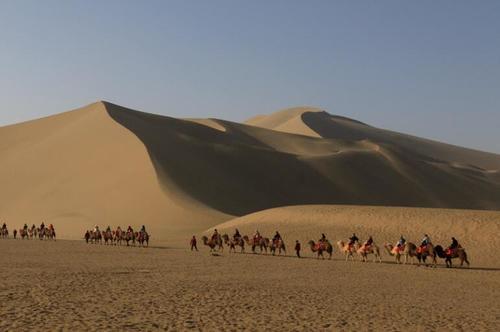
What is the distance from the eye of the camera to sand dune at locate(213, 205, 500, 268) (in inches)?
1280

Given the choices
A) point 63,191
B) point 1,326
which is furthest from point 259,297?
point 63,191

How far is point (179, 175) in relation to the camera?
62594mm

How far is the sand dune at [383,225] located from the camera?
32500mm

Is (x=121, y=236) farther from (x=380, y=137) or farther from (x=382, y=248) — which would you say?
(x=380, y=137)

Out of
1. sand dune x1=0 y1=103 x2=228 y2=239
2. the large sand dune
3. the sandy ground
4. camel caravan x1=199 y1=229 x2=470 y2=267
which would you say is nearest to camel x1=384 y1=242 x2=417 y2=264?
camel caravan x1=199 y1=229 x2=470 y2=267

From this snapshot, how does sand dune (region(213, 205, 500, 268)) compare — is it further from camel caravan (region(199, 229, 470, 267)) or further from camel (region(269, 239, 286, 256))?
camel (region(269, 239, 286, 256))

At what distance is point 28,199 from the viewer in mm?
63344

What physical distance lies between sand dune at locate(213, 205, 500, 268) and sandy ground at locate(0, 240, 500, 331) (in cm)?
721

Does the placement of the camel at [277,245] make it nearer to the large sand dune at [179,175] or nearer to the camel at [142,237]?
the camel at [142,237]

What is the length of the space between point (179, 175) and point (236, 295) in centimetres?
4728

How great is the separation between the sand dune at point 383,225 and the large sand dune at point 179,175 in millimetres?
7838

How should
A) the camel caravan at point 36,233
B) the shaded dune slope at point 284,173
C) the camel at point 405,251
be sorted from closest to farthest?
the camel at point 405,251, the camel caravan at point 36,233, the shaded dune slope at point 284,173

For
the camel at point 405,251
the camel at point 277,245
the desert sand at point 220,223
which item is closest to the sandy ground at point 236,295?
the desert sand at point 220,223

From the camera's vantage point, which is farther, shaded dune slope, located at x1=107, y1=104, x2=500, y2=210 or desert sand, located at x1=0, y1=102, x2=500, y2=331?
shaded dune slope, located at x1=107, y1=104, x2=500, y2=210
